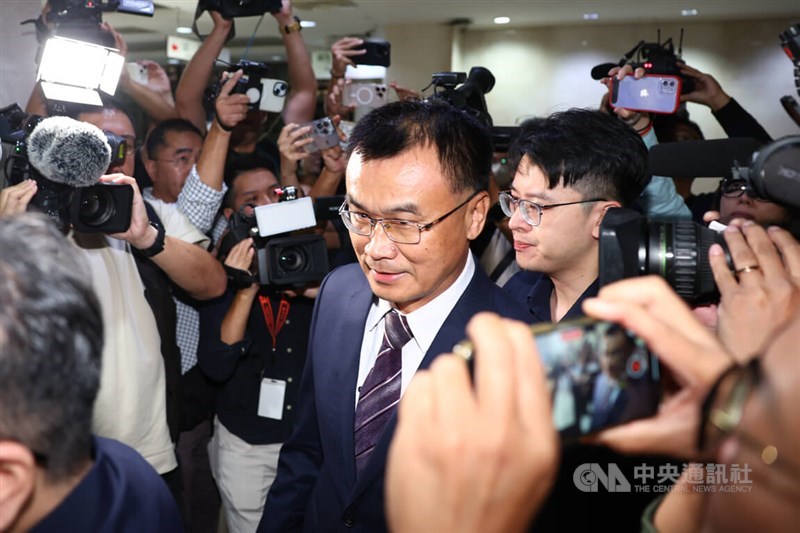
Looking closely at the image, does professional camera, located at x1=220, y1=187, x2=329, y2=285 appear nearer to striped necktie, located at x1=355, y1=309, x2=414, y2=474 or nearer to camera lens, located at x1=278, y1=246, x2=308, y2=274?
camera lens, located at x1=278, y1=246, x2=308, y2=274

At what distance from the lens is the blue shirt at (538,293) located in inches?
69.6

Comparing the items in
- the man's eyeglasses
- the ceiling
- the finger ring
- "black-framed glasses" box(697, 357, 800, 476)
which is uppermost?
the ceiling

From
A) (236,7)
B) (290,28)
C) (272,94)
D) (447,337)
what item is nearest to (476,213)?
(447,337)

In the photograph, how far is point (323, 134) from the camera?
2857 millimetres

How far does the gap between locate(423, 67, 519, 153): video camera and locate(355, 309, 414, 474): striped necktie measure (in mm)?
907

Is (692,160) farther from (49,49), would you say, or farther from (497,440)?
(49,49)

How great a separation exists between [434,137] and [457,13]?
708 centimetres

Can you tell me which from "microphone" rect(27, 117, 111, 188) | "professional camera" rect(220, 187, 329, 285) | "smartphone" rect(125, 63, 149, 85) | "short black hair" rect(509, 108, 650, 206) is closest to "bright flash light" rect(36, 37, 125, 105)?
"microphone" rect(27, 117, 111, 188)

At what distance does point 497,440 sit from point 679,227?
61 centimetres

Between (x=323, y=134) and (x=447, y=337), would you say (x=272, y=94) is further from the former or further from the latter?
(x=447, y=337)

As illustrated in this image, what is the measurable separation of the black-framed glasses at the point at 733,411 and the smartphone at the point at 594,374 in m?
0.07

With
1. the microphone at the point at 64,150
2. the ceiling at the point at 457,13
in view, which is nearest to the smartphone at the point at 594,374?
the microphone at the point at 64,150

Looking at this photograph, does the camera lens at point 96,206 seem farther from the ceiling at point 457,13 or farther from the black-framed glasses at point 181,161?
the ceiling at point 457,13

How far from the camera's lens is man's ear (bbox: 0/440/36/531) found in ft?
2.38
